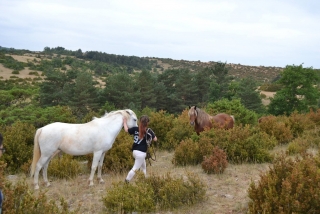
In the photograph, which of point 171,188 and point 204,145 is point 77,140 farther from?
point 204,145

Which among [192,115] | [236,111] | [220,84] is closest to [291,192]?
[192,115]

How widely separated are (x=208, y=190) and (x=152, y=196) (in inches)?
50.1

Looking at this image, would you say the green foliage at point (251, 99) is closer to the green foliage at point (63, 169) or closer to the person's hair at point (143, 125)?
the green foliage at point (63, 169)

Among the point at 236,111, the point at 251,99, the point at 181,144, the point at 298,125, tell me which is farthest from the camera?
the point at 251,99

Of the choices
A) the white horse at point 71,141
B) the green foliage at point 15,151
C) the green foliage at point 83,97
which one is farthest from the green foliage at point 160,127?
the green foliage at point 83,97

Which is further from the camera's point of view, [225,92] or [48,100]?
[225,92]

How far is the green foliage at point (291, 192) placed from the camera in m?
3.71

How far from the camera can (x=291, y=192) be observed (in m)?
3.86

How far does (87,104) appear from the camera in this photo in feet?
80.8

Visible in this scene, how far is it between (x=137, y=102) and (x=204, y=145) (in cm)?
1938

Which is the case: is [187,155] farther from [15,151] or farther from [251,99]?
[251,99]

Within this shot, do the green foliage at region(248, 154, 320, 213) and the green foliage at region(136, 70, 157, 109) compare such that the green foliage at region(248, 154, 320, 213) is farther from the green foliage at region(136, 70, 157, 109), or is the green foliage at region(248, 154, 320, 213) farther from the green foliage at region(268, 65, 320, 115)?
the green foliage at region(136, 70, 157, 109)

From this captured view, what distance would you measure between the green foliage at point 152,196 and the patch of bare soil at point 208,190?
0.16 metres

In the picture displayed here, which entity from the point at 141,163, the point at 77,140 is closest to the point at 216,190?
the point at 141,163
